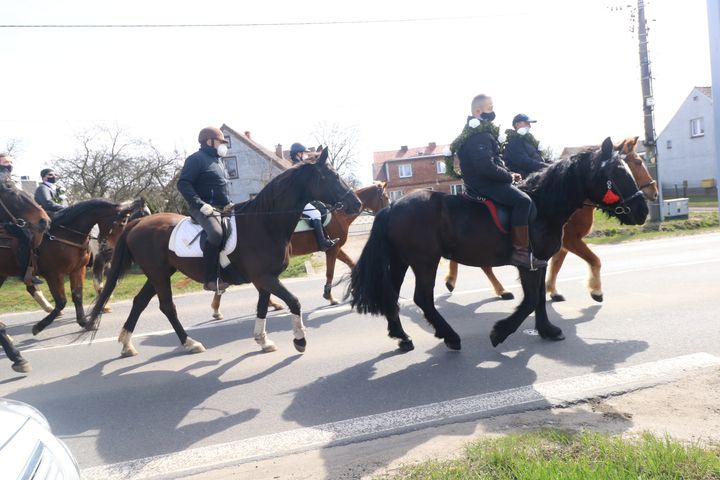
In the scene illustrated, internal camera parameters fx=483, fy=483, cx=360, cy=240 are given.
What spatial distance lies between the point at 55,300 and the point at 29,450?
243 inches

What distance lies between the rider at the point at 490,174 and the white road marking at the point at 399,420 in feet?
4.74

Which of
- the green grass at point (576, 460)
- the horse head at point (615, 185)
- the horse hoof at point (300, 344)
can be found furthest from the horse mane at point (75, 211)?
the horse head at point (615, 185)

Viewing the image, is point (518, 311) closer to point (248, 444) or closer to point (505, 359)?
point (505, 359)

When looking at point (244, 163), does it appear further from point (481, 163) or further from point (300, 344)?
point (481, 163)

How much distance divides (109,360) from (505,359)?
4.87 metres

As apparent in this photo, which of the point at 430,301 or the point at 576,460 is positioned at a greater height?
the point at 430,301

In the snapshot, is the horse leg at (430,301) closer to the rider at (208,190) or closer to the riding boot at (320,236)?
the rider at (208,190)

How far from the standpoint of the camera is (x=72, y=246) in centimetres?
809

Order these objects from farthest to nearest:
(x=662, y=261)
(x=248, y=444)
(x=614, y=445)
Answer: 1. (x=662, y=261)
2. (x=248, y=444)
3. (x=614, y=445)

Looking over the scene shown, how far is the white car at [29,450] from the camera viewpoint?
81.3 inches

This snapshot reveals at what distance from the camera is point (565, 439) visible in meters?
3.26

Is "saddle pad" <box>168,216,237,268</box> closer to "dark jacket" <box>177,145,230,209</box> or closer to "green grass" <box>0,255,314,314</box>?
"dark jacket" <box>177,145,230,209</box>

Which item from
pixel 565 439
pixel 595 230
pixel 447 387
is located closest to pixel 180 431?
pixel 447 387

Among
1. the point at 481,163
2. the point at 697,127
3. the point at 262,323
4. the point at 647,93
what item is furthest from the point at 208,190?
the point at 697,127
